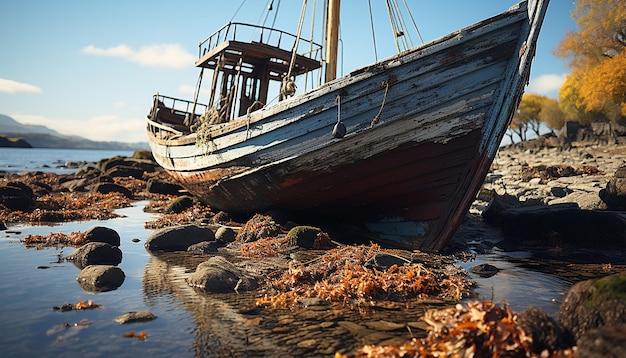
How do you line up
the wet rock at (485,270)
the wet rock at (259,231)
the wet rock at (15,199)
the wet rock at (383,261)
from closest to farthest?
the wet rock at (383,261)
the wet rock at (485,270)
the wet rock at (259,231)
the wet rock at (15,199)

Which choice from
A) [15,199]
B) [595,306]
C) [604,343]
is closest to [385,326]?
[595,306]

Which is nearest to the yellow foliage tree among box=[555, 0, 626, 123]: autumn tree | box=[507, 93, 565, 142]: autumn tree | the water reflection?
box=[507, 93, 565, 142]: autumn tree

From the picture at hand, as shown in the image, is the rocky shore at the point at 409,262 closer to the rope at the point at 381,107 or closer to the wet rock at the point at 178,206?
the wet rock at the point at 178,206

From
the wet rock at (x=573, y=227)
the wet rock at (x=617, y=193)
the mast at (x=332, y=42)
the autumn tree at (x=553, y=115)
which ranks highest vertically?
the autumn tree at (x=553, y=115)

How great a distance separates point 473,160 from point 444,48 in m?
2.21

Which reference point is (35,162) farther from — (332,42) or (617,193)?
(617,193)

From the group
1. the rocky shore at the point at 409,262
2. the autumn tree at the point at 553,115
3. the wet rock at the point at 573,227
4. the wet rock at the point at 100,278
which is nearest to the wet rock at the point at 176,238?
the rocky shore at the point at 409,262

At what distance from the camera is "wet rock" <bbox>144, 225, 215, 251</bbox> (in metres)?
9.16

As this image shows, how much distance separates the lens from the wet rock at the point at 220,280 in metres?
6.20

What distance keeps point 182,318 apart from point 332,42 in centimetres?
840

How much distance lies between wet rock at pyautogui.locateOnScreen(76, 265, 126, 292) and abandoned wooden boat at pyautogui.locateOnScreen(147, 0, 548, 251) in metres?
4.15

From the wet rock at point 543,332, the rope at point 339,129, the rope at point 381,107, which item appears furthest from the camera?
the rope at point 339,129

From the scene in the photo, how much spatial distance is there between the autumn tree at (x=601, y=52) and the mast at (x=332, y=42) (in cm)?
3569

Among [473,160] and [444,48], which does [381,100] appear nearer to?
[444,48]
